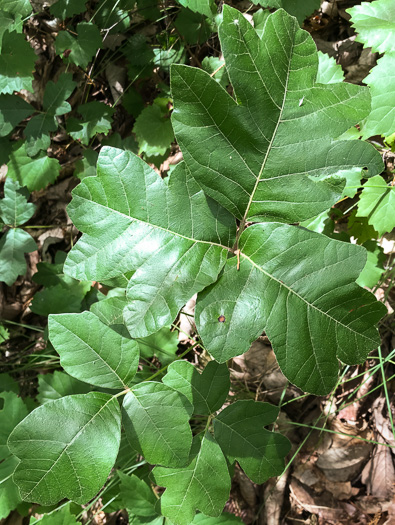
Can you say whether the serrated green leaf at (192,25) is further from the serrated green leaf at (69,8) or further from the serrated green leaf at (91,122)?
the serrated green leaf at (91,122)

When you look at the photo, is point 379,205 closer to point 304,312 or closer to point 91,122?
point 304,312

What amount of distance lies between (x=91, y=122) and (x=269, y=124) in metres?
1.83

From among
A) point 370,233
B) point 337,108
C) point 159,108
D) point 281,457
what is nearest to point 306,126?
point 337,108

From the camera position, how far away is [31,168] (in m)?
2.71

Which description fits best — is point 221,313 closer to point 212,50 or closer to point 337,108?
point 337,108

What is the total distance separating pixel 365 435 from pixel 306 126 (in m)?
1.72

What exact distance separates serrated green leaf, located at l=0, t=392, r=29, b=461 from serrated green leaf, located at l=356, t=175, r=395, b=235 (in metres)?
1.81

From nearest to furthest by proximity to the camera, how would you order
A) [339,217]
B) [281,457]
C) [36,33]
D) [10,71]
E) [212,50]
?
[281,457]
[339,217]
[10,71]
[212,50]
[36,33]

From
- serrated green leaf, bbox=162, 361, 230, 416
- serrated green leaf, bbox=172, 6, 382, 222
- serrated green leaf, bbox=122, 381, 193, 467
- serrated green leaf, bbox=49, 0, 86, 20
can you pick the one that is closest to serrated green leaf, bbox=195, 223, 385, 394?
serrated green leaf, bbox=172, 6, 382, 222

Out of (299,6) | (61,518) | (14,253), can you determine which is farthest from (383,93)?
(14,253)

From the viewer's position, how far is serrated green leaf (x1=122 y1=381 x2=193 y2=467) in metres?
1.35

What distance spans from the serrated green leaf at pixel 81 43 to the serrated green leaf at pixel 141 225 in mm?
1555

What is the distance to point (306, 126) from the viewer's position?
3.62ft

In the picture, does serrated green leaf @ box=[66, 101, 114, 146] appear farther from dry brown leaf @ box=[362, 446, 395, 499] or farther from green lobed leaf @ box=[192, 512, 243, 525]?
dry brown leaf @ box=[362, 446, 395, 499]
